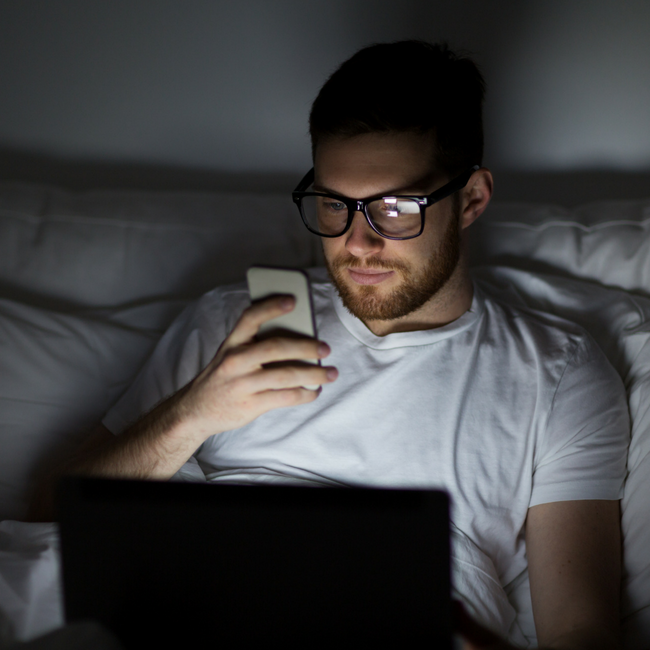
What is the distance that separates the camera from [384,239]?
1.07 m

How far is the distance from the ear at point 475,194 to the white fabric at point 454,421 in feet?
0.68

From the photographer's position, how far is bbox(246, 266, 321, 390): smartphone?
0.77m

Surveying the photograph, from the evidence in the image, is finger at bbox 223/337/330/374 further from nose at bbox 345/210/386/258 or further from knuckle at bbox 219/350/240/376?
nose at bbox 345/210/386/258

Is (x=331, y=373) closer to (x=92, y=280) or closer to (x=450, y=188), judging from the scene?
(x=450, y=188)

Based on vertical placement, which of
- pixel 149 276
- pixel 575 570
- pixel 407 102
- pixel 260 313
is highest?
pixel 407 102

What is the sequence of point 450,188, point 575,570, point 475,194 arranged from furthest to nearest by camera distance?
point 475,194 → point 450,188 → point 575,570

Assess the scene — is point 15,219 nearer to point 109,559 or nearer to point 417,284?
point 417,284

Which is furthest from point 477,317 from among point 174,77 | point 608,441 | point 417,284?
point 174,77

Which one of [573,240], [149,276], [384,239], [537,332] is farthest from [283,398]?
[573,240]

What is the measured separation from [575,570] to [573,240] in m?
0.86


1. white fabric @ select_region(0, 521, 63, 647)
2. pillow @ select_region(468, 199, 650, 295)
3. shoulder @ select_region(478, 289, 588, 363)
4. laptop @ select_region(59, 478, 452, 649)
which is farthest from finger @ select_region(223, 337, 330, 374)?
pillow @ select_region(468, 199, 650, 295)

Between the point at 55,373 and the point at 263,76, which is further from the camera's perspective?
the point at 263,76

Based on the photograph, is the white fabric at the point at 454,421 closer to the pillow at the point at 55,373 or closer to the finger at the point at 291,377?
the pillow at the point at 55,373

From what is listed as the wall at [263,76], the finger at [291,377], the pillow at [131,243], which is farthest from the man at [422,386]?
the wall at [263,76]
